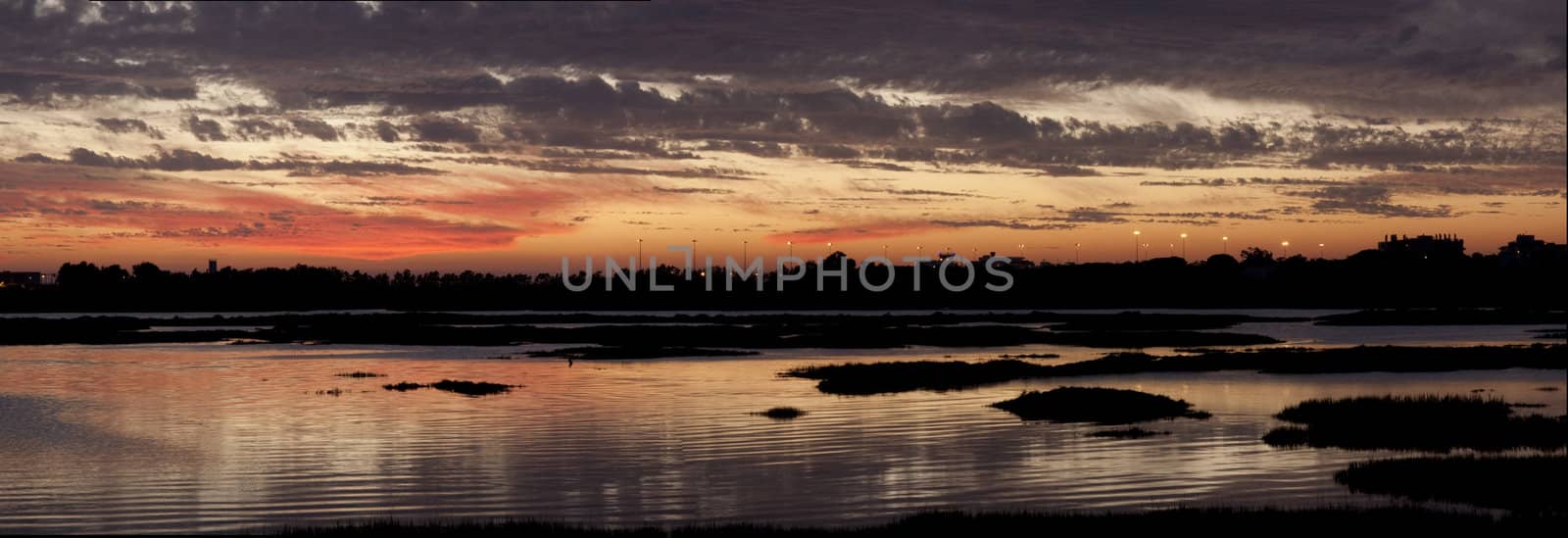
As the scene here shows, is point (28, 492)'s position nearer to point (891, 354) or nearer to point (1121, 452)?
point (1121, 452)

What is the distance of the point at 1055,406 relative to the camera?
4728 cm

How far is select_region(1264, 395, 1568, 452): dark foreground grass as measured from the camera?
35906mm

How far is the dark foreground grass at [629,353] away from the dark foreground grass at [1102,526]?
56.7 metres

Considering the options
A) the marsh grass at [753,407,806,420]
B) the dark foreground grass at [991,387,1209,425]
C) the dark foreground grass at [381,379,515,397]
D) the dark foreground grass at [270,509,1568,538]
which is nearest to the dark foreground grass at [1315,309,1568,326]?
the dark foreground grass at [991,387,1209,425]

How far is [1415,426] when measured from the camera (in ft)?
129

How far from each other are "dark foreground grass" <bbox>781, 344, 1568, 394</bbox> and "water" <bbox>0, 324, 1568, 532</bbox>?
2.83m

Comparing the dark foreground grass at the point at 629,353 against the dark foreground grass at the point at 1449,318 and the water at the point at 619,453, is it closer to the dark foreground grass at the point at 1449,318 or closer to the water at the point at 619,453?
the water at the point at 619,453

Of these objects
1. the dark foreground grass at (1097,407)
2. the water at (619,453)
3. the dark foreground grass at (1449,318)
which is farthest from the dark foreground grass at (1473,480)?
the dark foreground grass at (1449,318)

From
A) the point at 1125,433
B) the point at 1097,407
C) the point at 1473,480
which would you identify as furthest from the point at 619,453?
the point at 1473,480

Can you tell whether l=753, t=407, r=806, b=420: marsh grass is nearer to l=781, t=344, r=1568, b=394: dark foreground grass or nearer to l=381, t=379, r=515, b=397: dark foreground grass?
l=781, t=344, r=1568, b=394: dark foreground grass

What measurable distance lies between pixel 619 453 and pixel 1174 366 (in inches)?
1629

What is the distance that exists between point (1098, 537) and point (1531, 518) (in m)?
7.87

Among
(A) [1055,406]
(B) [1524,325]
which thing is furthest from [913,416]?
(B) [1524,325]

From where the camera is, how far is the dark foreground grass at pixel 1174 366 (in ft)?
200
